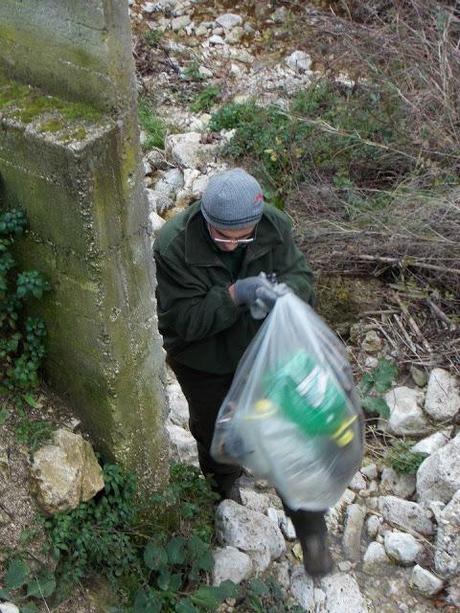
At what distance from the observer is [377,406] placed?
3.78 meters

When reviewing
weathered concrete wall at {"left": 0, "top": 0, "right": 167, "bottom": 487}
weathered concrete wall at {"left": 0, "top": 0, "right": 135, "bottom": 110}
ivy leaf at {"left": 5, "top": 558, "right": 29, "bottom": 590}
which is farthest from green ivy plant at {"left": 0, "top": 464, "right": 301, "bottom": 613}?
weathered concrete wall at {"left": 0, "top": 0, "right": 135, "bottom": 110}

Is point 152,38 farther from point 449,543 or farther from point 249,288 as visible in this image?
point 449,543

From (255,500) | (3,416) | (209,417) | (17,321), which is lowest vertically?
(255,500)

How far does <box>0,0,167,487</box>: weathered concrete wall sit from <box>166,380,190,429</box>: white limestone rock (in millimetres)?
1183

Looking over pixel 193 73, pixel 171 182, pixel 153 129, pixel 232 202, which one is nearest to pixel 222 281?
pixel 232 202

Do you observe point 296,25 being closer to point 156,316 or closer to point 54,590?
point 156,316

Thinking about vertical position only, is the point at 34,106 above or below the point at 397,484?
above

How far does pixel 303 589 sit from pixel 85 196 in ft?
5.95

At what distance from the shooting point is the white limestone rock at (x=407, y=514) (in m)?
3.25

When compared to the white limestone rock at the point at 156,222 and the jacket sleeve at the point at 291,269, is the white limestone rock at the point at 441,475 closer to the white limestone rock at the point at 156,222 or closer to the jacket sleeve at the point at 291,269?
the jacket sleeve at the point at 291,269

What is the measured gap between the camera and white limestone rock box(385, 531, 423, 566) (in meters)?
3.14

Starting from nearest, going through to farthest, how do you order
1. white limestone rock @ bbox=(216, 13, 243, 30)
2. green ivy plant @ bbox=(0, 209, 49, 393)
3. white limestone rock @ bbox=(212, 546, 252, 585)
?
green ivy plant @ bbox=(0, 209, 49, 393) → white limestone rock @ bbox=(212, 546, 252, 585) → white limestone rock @ bbox=(216, 13, 243, 30)

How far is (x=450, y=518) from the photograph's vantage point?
305 centimetres

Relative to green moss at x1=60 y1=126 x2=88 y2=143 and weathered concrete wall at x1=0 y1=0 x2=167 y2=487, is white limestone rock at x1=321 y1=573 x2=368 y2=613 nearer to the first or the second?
weathered concrete wall at x1=0 y1=0 x2=167 y2=487
